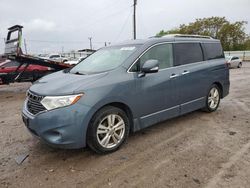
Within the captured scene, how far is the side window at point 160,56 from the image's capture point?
382 centimetres

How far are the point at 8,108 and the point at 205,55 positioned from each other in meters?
5.69

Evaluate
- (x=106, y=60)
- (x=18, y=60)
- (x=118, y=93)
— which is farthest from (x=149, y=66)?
(x=18, y=60)

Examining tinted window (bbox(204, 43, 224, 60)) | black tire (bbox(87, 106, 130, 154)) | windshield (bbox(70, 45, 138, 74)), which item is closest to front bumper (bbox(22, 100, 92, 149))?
black tire (bbox(87, 106, 130, 154))

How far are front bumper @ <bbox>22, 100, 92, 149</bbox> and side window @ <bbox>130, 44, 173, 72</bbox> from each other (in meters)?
1.24

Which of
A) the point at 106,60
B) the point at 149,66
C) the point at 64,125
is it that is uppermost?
the point at 106,60

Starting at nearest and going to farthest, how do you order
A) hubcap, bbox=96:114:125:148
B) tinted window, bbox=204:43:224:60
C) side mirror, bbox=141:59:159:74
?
hubcap, bbox=96:114:125:148
side mirror, bbox=141:59:159:74
tinted window, bbox=204:43:224:60

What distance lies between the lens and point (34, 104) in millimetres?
3271

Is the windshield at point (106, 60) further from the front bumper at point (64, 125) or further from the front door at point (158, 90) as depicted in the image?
the front bumper at point (64, 125)

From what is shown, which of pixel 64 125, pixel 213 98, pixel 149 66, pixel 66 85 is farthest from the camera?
pixel 213 98

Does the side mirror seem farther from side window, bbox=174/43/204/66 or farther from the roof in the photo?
side window, bbox=174/43/204/66

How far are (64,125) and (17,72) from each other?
7342 millimetres

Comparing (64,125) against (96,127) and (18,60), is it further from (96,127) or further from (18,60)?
(18,60)

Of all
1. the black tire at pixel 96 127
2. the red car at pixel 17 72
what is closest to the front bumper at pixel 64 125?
the black tire at pixel 96 127

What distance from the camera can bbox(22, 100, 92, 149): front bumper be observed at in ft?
9.80
